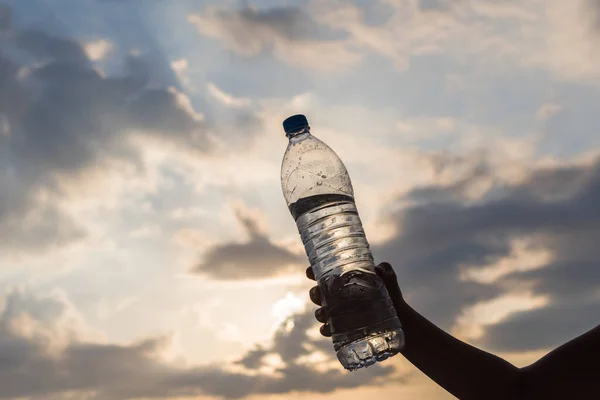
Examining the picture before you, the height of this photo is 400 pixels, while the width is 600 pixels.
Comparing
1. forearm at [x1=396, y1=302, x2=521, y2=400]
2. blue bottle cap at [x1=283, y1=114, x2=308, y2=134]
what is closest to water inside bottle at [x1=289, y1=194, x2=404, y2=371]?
forearm at [x1=396, y1=302, x2=521, y2=400]

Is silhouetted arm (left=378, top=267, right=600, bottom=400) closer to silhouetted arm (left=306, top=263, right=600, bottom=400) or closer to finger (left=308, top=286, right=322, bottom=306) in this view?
silhouetted arm (left=306, top=263, right=600, bottom=400)

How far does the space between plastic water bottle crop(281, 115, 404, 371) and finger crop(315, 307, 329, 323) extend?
0.28 feet

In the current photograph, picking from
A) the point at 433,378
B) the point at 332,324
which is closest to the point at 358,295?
the point at 332,324

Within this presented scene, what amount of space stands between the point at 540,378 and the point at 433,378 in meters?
0.59

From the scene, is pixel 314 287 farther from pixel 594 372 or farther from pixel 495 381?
pixel 594 372

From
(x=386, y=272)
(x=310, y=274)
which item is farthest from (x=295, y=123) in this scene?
(x=386, y=272)

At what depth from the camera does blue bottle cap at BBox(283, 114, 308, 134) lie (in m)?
3.77

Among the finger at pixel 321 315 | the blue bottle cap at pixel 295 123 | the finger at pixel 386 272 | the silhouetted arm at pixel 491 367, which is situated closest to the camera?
the silhouetted arm at pixel 491 367

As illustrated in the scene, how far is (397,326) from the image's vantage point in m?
3.48

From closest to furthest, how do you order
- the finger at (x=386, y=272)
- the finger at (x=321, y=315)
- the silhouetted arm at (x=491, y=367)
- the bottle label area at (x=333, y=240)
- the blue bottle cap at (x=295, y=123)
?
the silhouetted arm at (x=491, y=367)
the finger at (x=321, y=315)
the finger at (x=386, y=272)
the blue bottle cap at (x=295, y=123)
the bottle label area at (x=333, y=240)

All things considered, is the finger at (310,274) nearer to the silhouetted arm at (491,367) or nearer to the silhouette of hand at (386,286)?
the silhouette of hand at (386,286)

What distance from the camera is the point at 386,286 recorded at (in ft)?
11.6

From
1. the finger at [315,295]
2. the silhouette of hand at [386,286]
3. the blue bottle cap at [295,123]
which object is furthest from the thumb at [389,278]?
the blue bottle cap at [295,123]

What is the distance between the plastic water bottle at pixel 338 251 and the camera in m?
3.62
